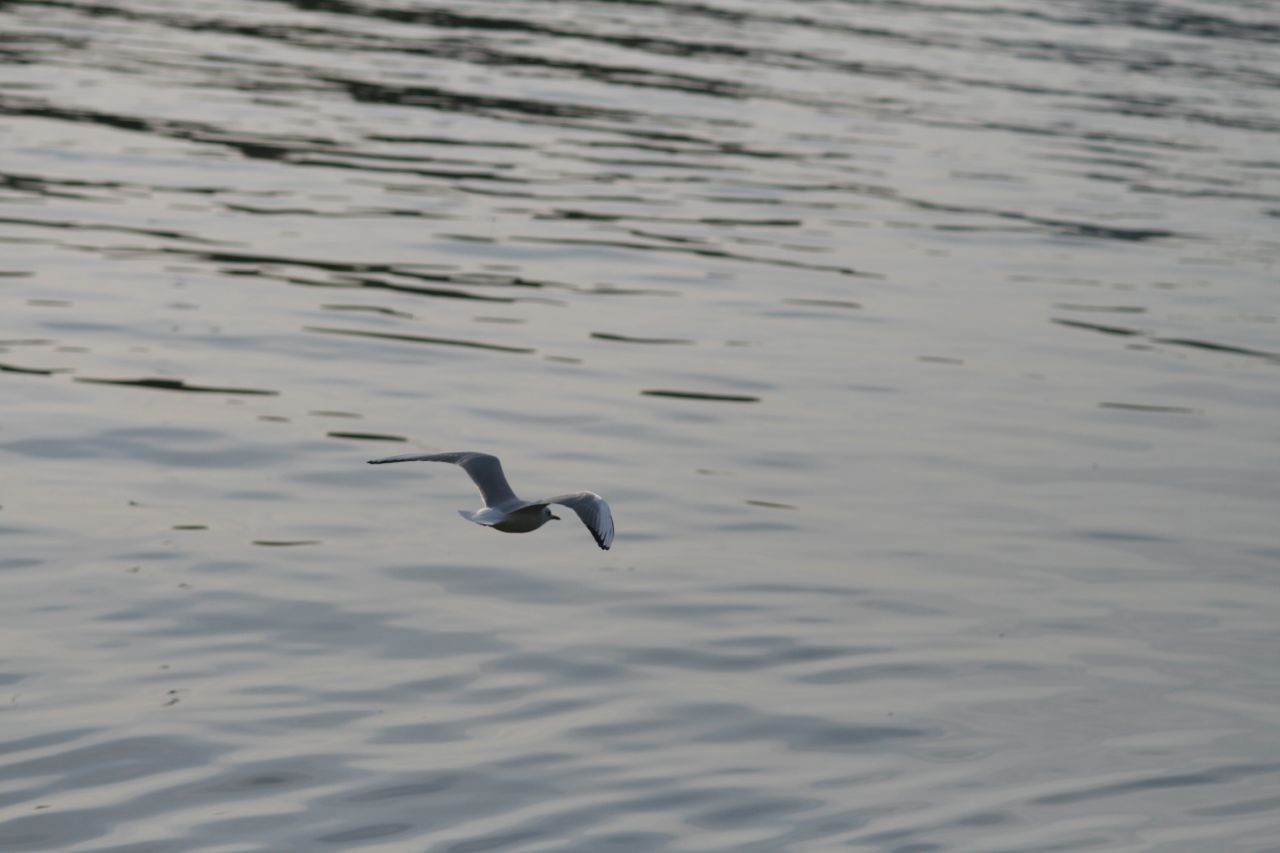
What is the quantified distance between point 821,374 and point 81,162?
409 inches

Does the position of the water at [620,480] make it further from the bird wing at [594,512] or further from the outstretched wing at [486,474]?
the bird wing at [594,512]

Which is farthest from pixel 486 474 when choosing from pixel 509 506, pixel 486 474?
pixel 509 506

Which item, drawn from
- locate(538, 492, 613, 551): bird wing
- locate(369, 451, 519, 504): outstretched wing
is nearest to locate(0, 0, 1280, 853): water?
locate(369, 451, 519, 504): outstretched wing

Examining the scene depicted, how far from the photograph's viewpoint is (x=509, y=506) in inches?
326

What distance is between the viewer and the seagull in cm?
743

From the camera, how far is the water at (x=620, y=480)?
8.80 m

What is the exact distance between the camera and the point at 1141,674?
10484mm

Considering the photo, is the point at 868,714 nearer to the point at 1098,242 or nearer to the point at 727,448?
the point at 727,448

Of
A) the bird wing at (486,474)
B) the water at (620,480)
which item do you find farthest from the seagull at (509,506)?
the water at (620,480)

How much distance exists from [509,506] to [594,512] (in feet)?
2.82

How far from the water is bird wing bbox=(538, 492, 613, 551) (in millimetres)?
1504

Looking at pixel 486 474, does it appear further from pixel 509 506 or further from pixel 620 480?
pixel 620 480

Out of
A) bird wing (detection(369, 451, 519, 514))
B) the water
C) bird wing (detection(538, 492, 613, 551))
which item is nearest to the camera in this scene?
bird wing (detection(538, 492, 613, 551))

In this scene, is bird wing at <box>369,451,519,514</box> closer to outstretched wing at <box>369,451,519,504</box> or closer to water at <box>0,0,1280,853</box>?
outstretched wing at <box>369,451,519,504</box>
